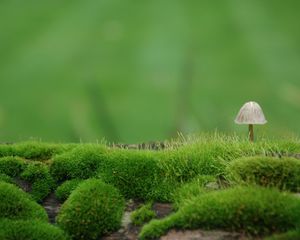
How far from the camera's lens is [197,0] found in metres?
23.2

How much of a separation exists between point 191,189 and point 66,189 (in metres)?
1.42

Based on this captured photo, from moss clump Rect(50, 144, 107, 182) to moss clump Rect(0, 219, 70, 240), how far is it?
2.74 feet

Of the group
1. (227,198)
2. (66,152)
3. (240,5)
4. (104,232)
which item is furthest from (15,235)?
(240,5)

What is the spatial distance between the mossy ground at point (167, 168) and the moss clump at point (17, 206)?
0.07 metres

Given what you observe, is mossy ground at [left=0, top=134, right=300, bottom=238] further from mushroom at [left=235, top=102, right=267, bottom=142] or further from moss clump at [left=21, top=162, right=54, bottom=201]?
mushroom at [left=235, top=102, right=267, bottom=142]

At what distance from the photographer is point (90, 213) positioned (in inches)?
207

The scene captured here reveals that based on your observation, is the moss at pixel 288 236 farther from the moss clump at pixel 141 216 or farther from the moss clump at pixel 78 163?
the moss clump at pixel 78 163

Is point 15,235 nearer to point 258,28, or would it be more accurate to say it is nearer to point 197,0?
point 258,28

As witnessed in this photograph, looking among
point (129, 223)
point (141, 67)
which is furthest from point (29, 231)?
point (141, 67)

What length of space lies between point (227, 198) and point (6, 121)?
561 inches

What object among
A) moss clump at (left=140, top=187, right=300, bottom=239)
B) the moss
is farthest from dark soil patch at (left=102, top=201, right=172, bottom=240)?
the moss

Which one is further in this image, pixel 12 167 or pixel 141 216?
pixel 12 167

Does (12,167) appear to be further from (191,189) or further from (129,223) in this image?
(191,189)

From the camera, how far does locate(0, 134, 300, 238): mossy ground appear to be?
5172 mm
